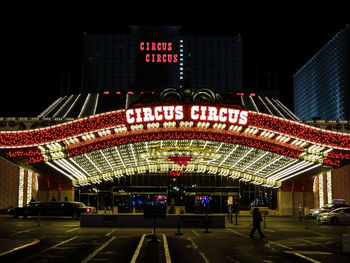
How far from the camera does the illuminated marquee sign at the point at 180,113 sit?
2909 cm

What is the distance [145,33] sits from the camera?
183250 mm

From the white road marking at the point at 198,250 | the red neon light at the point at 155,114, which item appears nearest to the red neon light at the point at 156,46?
the red neon light at the point at 155,114

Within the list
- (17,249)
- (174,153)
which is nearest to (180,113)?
(17,249)

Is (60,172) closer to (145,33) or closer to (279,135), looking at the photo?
(279,135)

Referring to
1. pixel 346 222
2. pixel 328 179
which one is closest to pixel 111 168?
pixel 328 179

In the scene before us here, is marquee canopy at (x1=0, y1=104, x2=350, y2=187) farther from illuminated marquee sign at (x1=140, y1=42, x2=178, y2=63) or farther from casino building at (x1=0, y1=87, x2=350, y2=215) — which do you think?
illuminated marquee sign at (x1=140, y1=42, x2=178, y2=63)

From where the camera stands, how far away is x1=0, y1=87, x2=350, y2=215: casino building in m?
29.6

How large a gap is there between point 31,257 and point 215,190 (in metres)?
44.2

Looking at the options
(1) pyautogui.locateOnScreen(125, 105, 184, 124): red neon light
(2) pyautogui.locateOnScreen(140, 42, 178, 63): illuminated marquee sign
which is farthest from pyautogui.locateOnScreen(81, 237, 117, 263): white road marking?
(2) pyautogui.locateOnScreen(140, 42, 178, 63): illuminated marquee sign

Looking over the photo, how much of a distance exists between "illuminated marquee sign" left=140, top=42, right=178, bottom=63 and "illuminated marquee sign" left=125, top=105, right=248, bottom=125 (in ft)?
414

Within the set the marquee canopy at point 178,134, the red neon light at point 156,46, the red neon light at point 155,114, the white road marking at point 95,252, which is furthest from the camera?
the red neon light at point 156,46

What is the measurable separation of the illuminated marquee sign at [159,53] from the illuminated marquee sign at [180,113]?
126 meters

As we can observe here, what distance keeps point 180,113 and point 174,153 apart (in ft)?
52.3

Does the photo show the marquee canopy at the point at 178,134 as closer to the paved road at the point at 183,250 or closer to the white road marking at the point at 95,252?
the paved road at the point at 183,250
